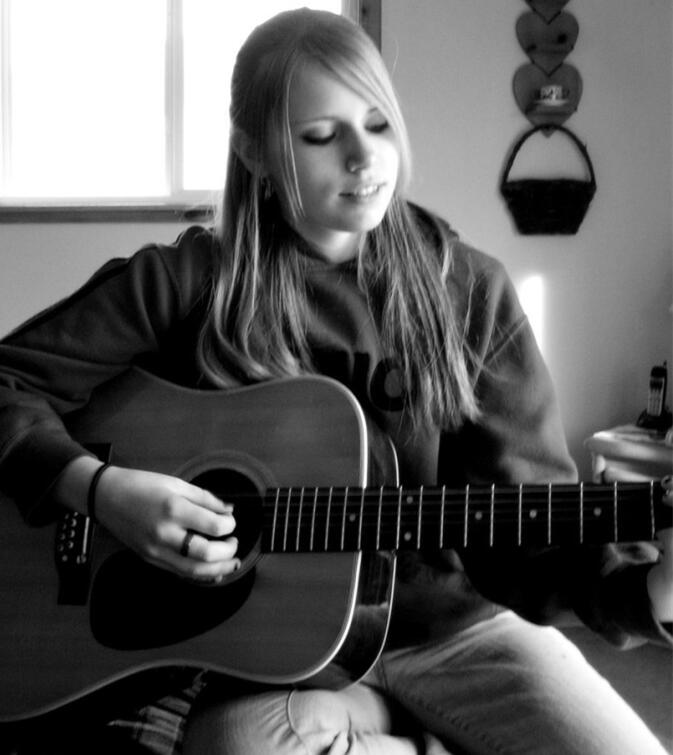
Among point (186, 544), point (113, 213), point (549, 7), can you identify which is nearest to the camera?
point (186, 544)

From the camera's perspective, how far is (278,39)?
1.04 m

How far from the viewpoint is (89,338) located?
1075 millimetres

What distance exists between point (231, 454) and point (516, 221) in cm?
166

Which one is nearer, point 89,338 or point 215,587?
point 215,587

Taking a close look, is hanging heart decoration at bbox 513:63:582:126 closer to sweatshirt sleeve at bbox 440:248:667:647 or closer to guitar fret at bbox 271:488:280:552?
sweatshirt sleeve at bbox 440:248:667:647

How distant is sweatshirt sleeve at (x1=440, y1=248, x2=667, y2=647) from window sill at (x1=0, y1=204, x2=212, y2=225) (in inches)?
65.9

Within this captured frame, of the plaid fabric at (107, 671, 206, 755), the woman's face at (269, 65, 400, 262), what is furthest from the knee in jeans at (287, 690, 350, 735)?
the woman's face at (269, 65, 400, 262)

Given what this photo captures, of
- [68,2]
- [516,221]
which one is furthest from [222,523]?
[68,2]

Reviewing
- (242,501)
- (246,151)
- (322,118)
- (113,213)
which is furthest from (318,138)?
(113,213)

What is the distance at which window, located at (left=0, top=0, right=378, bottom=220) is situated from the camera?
8.71ft

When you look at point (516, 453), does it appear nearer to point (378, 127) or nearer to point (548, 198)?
point (378, 127)

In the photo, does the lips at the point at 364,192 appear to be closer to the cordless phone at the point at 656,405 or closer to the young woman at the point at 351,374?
the young woman at the point at 351,374

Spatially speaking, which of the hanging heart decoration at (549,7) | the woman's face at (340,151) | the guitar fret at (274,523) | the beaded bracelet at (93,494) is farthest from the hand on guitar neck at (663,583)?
the hanging heart decoration at (549,7)

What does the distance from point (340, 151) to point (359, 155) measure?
3 cm
